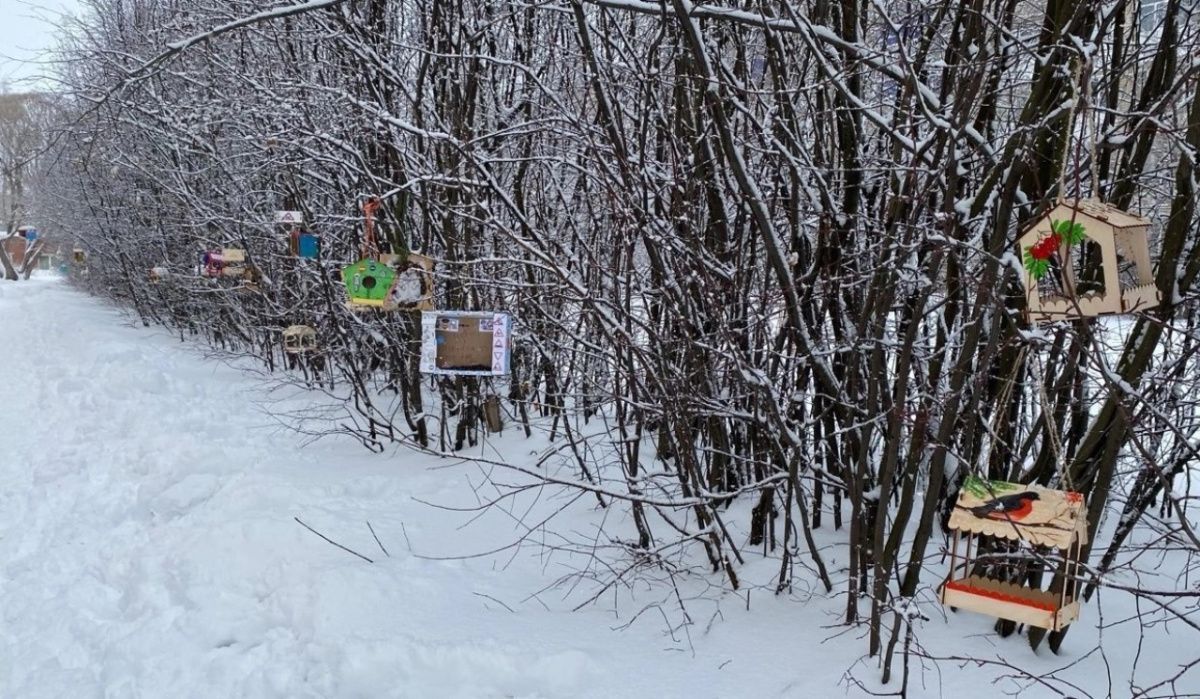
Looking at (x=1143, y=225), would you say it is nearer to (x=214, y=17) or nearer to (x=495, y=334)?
(x=495, y=334)

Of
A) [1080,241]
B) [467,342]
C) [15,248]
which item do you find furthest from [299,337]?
[15,248]

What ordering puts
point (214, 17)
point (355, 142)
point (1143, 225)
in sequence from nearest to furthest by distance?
point (1143, 225) < point (355, 142) < point (214, 17)

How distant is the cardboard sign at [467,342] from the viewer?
4.02 m

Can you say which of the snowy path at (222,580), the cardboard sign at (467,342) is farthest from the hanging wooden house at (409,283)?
the snowy path at (222,580)

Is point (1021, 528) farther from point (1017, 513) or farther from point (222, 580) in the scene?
A: point (222, 580)

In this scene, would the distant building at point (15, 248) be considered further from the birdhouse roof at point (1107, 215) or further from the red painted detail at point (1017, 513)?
the birdhouse roof at point (1107, 215)

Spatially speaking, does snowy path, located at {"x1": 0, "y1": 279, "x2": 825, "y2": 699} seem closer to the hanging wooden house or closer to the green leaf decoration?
the green leaf decoration

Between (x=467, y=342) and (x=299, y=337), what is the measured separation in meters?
3.95

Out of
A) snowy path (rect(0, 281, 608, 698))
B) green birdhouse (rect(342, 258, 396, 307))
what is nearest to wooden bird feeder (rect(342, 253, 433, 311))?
green birdhouse (rect(342, 258, 396, 307))

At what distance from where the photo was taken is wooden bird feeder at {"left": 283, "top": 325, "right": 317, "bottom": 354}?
726cm

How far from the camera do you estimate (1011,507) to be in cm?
219

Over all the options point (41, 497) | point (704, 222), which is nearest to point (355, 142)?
point (41, 497)

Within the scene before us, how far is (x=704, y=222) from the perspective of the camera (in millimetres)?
4191

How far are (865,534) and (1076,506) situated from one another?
113cm
